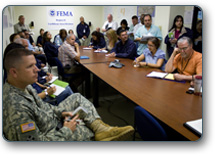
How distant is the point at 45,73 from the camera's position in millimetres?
2354

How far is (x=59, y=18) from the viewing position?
1501mm

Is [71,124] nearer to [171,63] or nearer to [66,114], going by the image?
[66,114]

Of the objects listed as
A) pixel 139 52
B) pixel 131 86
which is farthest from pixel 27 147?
pixel 139 52

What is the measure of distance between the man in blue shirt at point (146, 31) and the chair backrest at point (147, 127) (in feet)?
3.74

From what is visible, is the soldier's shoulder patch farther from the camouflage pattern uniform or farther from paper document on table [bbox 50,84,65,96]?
paper document on table [bbox 50,84,65,96]

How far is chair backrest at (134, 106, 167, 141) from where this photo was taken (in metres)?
1.03

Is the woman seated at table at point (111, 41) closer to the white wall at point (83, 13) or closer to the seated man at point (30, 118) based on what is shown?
the white wall at point (83, 13)

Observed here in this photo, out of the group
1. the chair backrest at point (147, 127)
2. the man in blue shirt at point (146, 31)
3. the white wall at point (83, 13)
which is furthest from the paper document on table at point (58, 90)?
the man in blue shirt at point (146, 31)

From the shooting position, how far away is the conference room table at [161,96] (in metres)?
1.14

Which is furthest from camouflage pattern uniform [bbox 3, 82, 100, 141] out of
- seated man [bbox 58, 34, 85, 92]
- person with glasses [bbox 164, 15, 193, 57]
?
seated man [bbox 58, 34, 85, 92]

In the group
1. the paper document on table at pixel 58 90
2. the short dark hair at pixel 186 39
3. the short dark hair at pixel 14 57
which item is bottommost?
the paper document on table at pixel 58 90

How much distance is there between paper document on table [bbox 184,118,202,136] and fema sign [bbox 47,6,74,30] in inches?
47.2

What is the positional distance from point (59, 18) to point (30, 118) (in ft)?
2.85

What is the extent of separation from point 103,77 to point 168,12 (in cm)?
97
